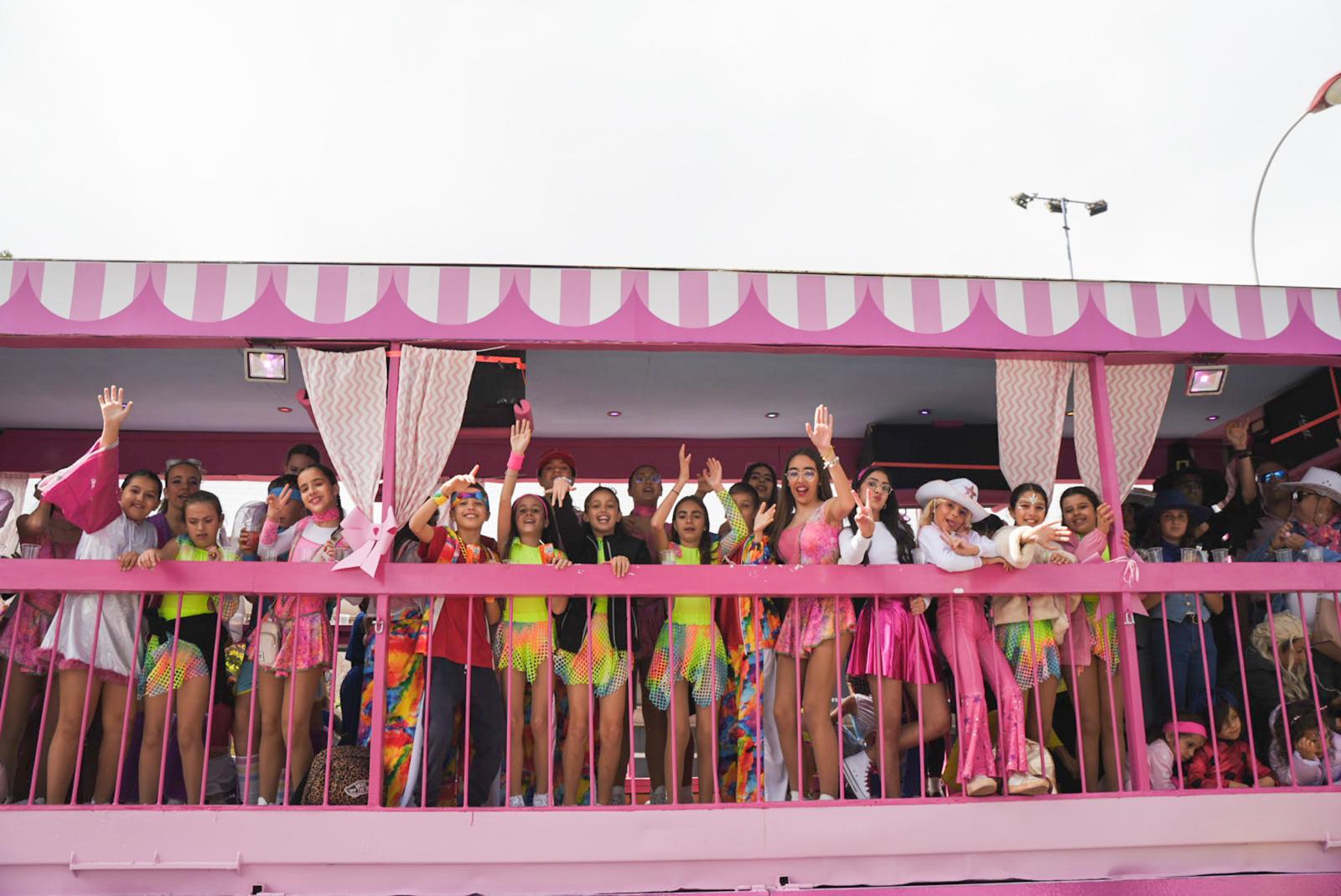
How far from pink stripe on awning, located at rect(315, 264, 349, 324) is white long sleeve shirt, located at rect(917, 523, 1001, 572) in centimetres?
272

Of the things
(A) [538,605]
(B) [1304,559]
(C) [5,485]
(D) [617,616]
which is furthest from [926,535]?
(C) [5,485]

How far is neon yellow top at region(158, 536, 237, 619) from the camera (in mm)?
4184

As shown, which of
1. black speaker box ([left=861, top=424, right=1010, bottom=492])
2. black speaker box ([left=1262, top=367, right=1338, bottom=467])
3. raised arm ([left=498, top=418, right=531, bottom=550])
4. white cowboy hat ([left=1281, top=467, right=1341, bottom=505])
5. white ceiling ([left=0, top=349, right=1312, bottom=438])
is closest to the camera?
raised arm ([left=498, top=418, right=531, bottom=550])

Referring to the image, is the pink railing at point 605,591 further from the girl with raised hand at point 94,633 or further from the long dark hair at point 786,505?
the long dark hair at point 786,505

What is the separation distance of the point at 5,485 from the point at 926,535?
670 cm

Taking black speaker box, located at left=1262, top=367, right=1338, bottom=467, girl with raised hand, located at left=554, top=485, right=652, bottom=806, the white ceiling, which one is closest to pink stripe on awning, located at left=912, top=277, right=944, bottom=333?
the white ceiling

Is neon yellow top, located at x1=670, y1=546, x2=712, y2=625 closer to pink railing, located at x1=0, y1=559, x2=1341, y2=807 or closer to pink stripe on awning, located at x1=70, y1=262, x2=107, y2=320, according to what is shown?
pink railing, located at x1=0, y1=559, x2=1341, y2=807

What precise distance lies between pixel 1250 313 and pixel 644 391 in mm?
3343

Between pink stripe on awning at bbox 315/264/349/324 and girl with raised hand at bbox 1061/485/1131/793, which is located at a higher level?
pink stripe on awning at bbox 315/264/349/324

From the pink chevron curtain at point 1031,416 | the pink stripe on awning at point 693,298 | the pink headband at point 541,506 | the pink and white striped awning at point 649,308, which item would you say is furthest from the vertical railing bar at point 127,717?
the pink chevron curtain at point 1031,416

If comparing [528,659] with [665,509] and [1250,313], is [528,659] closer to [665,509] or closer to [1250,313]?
[665,509]

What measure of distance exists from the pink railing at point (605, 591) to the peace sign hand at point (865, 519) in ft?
0.62

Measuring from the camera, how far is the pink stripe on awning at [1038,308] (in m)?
4.66

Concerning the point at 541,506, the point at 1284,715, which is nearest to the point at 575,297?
the point at 541,506
